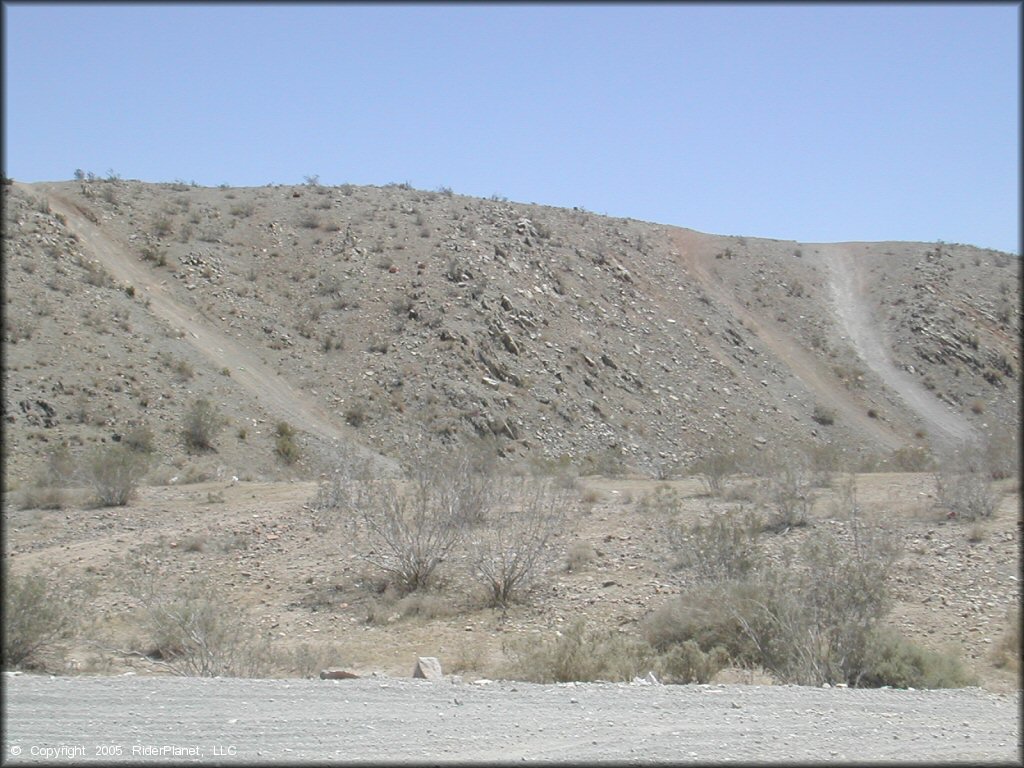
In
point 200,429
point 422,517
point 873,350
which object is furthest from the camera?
point 873,350

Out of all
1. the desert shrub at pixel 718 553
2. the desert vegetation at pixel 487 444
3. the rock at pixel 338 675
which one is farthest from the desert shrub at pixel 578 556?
the rock at pixel 338 675

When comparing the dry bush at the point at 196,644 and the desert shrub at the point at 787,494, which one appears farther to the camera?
the desert shrub at the point at 787,494

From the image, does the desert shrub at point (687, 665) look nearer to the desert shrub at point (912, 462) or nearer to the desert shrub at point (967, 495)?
the desert shrub at point (967, 495)

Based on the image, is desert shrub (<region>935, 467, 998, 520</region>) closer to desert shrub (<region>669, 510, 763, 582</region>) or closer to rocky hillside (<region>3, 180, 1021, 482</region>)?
rocky hillside (<region>3, 180, 1021, 482</region>)

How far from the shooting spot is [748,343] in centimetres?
5050

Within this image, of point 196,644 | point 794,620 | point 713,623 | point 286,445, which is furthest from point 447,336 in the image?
point 794,620

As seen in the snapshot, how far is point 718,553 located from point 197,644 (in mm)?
7050

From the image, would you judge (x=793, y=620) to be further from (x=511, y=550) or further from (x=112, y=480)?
(x=112, y=480)

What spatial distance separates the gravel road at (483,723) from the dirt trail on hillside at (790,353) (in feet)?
131

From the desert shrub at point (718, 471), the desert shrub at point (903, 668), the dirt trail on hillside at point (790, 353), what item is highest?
the dirt trail on hillside at point (790, 353)

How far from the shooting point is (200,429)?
28.9 m

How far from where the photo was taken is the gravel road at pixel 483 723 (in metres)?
6.13

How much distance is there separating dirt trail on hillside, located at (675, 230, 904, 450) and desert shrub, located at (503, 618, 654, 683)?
37.9 m

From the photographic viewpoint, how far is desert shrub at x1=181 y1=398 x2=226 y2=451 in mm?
28781
